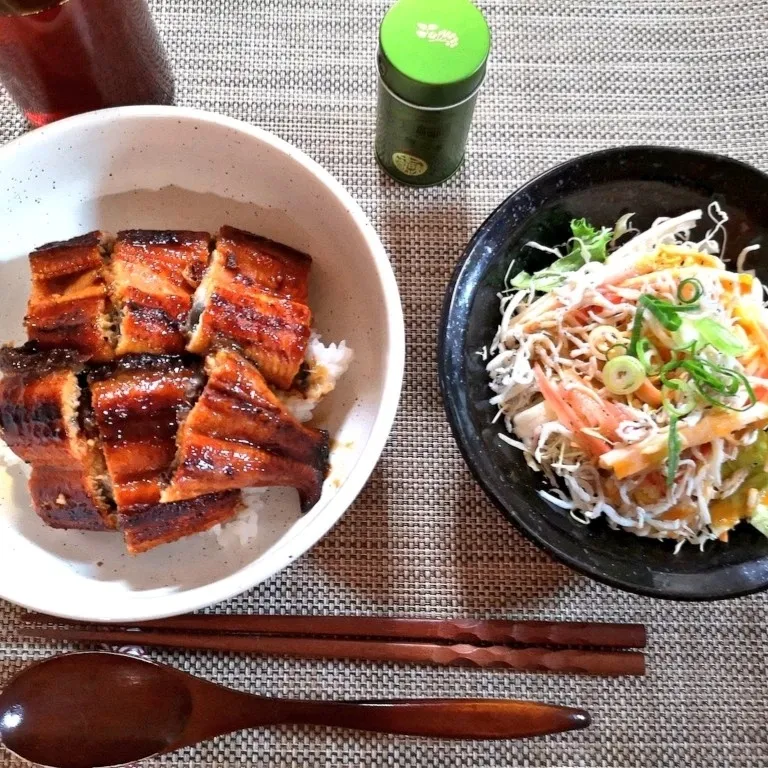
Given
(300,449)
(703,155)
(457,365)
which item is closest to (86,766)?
(300,449)

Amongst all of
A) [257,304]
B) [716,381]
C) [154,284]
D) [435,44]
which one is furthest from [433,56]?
[716,381]

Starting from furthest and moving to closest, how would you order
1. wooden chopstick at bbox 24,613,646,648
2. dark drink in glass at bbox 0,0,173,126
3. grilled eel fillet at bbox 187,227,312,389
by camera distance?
wooden chopstick at bbox 24,613,646,648 → grilled eel fillet at bbox 187,227,312,389 → dark drink in glass at bbox 0,0,173,126

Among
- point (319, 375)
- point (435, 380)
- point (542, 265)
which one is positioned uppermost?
point (542, 265)

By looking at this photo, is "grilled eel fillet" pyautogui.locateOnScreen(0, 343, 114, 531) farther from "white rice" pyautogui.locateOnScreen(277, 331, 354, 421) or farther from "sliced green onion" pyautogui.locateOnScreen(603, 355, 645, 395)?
"sliced green onion" pyautogui.locateOnScreen(603, 355, 645, 395)

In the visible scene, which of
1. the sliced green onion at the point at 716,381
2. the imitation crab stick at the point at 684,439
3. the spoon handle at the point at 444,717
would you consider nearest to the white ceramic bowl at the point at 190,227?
the spoon handle at the point at 444,717

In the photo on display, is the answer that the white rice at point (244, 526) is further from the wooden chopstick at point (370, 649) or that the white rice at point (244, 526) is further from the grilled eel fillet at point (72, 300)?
the grilled eel fillet at point (72, 300)

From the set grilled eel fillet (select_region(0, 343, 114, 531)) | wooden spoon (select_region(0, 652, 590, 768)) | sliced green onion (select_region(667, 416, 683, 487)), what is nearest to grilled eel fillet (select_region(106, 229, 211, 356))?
grilled eel fillet (select_region(0, 343, 114, 531))

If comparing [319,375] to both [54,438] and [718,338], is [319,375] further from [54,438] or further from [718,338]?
[718,338]
